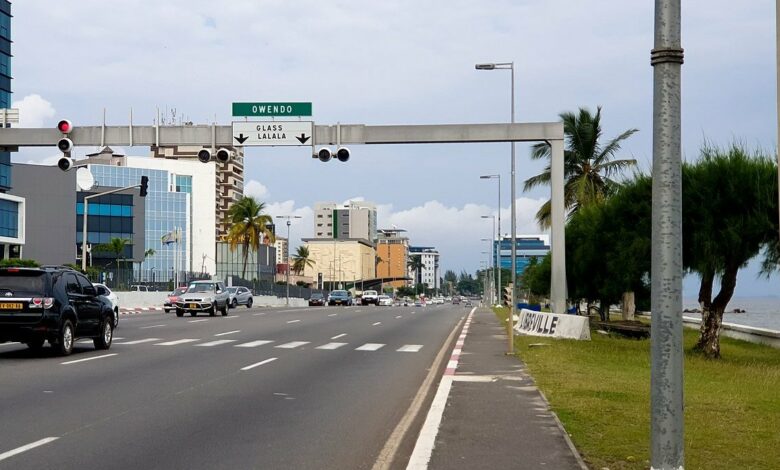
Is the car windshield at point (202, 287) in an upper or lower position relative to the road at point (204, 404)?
upper

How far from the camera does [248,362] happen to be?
1911 cm

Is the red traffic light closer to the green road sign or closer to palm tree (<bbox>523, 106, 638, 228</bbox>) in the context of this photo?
the green road sign

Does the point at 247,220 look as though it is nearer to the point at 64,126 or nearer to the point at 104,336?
the point at 64,126

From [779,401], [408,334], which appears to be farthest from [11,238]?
[779,401]

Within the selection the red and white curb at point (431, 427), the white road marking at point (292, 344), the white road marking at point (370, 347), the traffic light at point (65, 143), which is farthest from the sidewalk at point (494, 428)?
the traffic light at point (65, 143)

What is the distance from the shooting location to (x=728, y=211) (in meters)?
24.4

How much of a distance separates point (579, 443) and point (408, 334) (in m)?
22.1

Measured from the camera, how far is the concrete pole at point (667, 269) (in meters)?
6.51

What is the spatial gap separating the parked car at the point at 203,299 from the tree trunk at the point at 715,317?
26.5m

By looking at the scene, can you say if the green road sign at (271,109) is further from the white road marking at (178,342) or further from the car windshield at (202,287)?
the car windshield at (202,287)

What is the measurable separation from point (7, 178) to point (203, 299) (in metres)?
45.3

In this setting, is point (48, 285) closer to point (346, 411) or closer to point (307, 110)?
point (346, 411)

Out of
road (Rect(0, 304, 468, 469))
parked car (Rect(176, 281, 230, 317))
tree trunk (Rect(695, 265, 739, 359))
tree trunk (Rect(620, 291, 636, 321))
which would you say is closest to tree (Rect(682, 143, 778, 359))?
tree trunk (Rect(695, 265, 739, 359))

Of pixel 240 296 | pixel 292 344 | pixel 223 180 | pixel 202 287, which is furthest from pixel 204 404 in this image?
pixel 223 180
